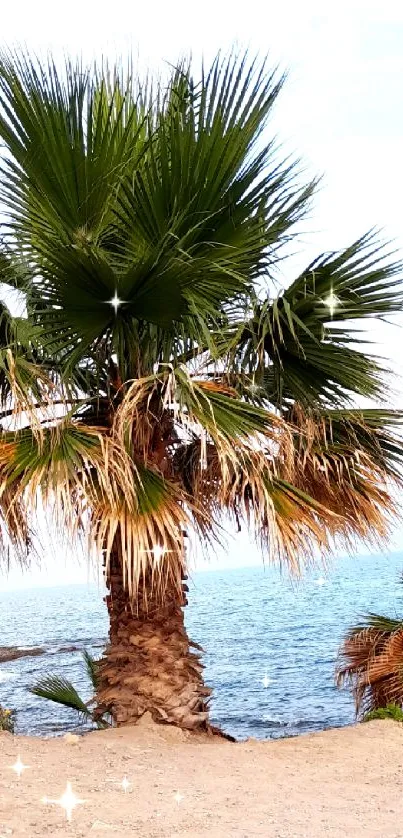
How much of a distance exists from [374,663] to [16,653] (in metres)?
21.0

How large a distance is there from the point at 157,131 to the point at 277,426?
7.73 ft

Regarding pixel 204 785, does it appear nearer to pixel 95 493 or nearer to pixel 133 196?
pixel 95 493

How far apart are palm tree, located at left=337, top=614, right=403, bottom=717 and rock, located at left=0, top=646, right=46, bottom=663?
19.6 m

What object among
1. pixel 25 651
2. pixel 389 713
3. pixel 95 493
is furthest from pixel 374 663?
pixel 25 651

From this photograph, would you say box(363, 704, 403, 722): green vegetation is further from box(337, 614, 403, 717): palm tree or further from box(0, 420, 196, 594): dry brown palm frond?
box(0, 420, 196, 594): dry brown palm frond

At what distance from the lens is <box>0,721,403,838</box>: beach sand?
4719 millimetres

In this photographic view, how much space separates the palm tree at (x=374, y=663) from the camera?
7.99 m

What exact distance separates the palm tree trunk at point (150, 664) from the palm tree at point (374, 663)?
1.80m

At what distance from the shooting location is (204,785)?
18.2 feet

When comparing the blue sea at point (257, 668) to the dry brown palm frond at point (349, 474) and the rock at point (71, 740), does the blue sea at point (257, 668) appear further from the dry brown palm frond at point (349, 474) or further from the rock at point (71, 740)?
the rock at point (71, 740)

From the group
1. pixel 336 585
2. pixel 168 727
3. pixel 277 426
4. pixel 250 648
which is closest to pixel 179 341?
pixel 277 426

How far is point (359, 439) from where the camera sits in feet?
24.8

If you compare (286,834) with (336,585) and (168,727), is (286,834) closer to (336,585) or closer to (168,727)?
(168,727)

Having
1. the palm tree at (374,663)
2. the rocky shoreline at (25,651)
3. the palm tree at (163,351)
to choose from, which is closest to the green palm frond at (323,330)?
the palm tree at (163,351)
